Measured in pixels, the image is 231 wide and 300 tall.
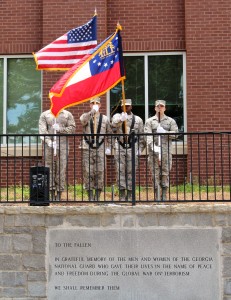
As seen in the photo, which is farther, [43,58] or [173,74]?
[173,74]

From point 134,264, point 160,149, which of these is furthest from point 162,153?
point 134,264

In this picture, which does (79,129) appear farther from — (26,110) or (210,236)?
(210,236)

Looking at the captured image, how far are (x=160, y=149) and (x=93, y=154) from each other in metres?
1.24

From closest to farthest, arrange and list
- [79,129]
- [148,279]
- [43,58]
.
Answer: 1. [148,279]
2. [43,58]
3. [79,129]

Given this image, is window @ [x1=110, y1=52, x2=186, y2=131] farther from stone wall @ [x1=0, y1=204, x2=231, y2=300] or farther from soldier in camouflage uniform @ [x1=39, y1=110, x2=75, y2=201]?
stone wall @ [x1=0, y1=204, x2=231, y2=300]

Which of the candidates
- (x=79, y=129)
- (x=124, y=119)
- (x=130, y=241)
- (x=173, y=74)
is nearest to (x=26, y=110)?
(x=79, y=129)

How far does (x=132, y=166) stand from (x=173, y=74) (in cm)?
527

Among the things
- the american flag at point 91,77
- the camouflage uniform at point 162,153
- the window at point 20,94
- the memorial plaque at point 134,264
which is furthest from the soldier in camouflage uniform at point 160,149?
the window at point 20,94

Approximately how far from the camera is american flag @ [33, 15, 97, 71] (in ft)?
35.1

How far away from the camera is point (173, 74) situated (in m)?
14.1

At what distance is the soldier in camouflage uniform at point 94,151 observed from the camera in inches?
387

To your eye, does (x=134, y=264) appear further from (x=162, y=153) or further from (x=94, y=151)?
(x=94, y=151)

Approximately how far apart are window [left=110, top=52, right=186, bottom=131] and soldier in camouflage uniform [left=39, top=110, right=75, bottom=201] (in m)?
3.25

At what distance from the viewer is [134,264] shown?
29.4 feet
